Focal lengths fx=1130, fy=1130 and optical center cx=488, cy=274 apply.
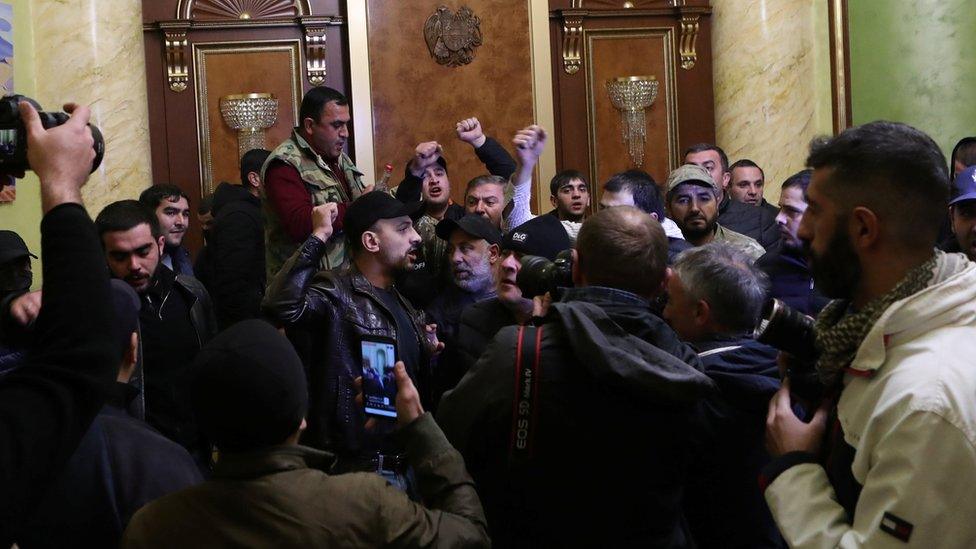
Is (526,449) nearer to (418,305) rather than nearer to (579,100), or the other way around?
(418,305)

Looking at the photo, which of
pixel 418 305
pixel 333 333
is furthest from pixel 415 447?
pixel 418 305

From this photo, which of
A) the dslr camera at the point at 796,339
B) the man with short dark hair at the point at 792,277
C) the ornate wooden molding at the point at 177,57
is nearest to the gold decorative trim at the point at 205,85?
the ornate wooden molding at the point at 177,57

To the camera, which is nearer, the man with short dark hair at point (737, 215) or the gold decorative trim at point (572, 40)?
the man with short dark hair at point (737, 215)

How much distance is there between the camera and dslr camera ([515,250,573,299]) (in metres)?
3.05

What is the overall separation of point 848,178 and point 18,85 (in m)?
6.18

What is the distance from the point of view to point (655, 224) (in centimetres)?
269

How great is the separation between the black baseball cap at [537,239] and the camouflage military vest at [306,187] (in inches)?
31.5

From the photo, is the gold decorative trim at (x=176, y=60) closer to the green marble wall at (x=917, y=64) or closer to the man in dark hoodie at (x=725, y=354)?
the green marble wall at (x=917, y=64)

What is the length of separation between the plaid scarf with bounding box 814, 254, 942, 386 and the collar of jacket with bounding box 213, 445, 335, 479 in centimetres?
94

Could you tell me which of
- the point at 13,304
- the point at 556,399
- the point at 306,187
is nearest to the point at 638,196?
the point at 306,187

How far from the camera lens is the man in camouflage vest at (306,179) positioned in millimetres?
4699

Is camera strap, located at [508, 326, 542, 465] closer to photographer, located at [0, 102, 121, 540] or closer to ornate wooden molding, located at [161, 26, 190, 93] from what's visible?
photographer, located at [0, 102, 121, 540]

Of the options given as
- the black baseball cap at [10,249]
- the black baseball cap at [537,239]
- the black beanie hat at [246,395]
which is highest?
the black baseball cap at [10,249]

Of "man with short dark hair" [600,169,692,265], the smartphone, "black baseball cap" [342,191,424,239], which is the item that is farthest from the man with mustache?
"man with short dark hair" [600,169,692,265]
